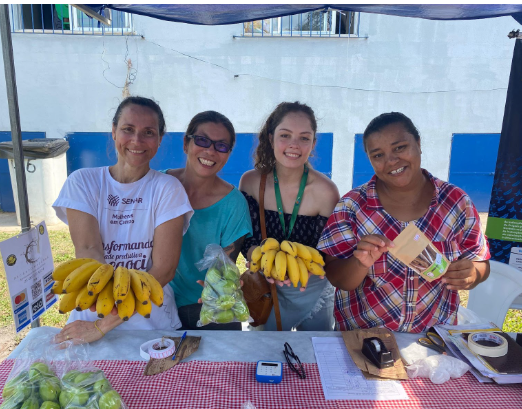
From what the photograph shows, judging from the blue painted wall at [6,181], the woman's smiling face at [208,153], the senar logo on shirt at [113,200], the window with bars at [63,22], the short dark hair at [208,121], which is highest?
the window with bars at [63,22]

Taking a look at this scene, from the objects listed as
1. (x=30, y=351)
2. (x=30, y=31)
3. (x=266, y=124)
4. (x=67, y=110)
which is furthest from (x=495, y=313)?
(x=30, y=31)

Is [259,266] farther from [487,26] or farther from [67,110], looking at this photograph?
[487,26]

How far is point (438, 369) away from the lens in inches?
74.5

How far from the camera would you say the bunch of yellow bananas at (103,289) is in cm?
175

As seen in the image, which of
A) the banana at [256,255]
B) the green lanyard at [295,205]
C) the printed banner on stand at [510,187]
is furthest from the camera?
the printed banner on stand at [510,187]

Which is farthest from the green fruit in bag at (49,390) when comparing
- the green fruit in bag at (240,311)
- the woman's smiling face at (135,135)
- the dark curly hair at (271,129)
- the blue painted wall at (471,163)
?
the blue painted wall at (471,163)

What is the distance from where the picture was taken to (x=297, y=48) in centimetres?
887

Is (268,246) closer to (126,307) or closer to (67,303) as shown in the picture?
(126,307)

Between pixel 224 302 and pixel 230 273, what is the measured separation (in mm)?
188

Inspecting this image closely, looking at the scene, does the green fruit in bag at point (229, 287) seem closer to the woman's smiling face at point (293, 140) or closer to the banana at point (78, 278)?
the banana at point (78, 278)

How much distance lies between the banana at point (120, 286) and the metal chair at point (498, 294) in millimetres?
3098

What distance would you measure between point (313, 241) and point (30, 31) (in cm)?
949

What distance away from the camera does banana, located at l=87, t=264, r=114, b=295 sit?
68.4 inches

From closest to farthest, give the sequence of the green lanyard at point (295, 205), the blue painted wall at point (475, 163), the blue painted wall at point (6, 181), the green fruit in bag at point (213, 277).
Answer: the green fruit in bag at point (213, 277), the green lanyard at point (295, 205), the blue painted wall at point (6, 181), the blue painted wall at point (475, 163)
